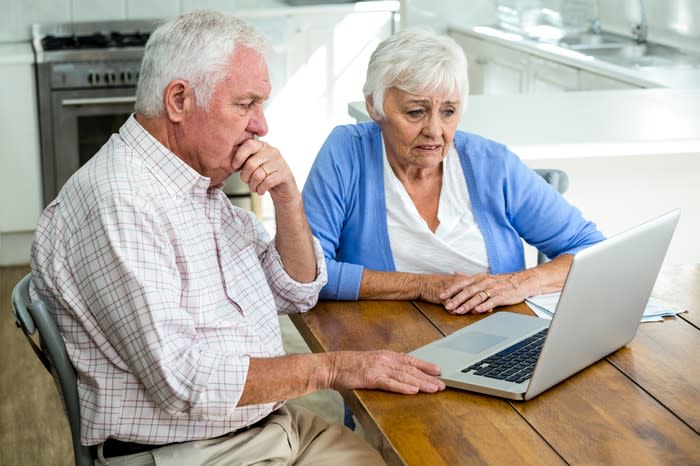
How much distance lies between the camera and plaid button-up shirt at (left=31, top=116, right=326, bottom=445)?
1493 millimetres

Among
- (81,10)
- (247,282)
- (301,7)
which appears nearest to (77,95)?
(81,10)

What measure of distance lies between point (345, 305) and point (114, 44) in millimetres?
3170

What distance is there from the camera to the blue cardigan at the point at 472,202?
2.17 metres

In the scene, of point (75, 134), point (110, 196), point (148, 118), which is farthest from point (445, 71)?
point (75, 134)

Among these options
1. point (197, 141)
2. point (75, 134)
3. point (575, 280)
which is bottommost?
point (75, 134)

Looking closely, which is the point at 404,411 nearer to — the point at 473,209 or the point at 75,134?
the point at 473,209

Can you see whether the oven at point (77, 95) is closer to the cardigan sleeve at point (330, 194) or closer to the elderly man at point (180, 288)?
the cardigan sleeve at point (330, 194)

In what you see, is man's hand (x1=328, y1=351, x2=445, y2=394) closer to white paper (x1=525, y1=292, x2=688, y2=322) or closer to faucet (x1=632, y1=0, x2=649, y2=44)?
white paper (x1=525, y1=292, x2=688, y2=322)

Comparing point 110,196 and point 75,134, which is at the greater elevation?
point 110,196

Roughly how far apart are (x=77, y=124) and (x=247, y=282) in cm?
305

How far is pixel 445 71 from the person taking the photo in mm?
2102

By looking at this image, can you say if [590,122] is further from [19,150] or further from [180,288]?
[19,150]

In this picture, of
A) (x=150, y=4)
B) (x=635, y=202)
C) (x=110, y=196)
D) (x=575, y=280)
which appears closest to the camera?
(x=575, y=280)

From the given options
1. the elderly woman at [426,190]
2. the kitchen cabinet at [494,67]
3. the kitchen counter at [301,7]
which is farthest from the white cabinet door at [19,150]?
the elderly woman at [426,190]
